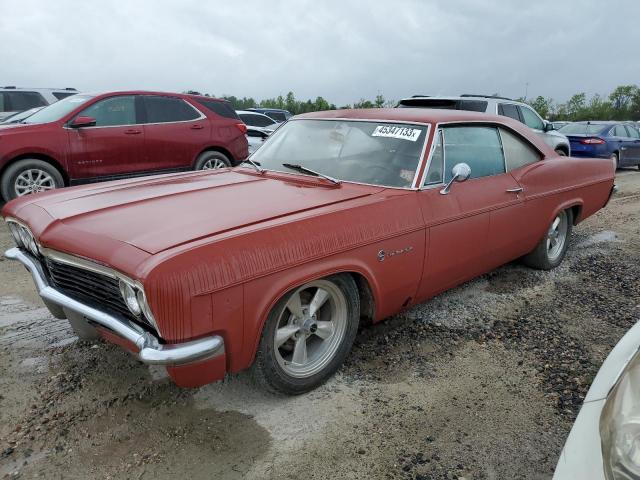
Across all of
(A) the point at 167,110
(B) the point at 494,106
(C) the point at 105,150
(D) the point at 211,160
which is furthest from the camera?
(B) the point at 494,106

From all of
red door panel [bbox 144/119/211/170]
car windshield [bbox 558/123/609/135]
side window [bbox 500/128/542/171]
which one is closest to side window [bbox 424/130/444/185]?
side window [bbox 500/128/542/171]

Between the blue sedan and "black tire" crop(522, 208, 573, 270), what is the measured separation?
26.3 feet

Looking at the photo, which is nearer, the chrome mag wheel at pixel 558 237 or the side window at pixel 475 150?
the side window at pixel 475 150

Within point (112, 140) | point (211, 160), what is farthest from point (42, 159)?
point (211, 160)

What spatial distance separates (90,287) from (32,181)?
500 cm

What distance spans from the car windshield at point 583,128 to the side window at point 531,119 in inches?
123

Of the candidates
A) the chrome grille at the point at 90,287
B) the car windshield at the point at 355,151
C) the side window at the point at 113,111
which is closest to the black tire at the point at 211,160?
the side window at the point at 113,111

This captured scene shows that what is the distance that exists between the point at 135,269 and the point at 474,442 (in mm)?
1798

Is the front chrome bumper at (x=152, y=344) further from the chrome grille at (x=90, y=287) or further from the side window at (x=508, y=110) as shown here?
the side window at (x=508, y=110)

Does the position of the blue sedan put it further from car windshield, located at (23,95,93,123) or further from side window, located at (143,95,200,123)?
car windshield, located at (23,95,93,123)

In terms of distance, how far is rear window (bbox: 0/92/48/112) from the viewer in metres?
10.6

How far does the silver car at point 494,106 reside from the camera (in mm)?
8562

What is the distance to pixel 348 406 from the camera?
2.75 metres

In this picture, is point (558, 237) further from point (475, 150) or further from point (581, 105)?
point (581, 105)
